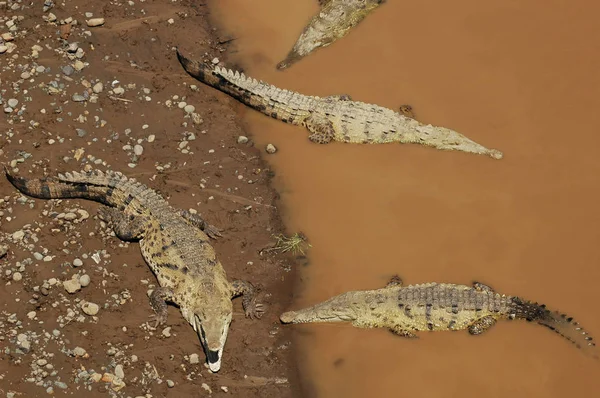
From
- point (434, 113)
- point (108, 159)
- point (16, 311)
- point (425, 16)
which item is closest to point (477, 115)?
point (434, 113)

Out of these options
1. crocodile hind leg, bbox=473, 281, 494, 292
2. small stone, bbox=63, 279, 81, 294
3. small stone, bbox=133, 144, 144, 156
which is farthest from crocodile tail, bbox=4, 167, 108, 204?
crocodile hind leg, bbox=473, 281, 494, 292

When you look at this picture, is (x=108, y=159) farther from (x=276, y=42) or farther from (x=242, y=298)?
(x=276, y=42)

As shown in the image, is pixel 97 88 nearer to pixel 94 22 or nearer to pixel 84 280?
pixel 94 22

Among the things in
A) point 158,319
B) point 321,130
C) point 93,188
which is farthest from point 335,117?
point 158,319

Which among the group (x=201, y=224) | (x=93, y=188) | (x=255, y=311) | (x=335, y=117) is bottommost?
(x=255, y=311)

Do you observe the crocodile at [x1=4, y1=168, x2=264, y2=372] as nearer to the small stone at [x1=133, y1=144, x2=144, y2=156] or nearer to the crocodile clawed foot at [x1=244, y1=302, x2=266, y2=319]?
the crocodile clawed foot at [x1=244, y1=302, x2=266, y2=319]

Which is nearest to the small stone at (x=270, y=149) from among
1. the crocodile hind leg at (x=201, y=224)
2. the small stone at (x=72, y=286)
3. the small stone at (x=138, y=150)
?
the crocodile hind leg at (x=201, y=224)

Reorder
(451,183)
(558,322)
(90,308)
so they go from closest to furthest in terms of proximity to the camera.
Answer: (558,322) → (90,308) → (451,183)
